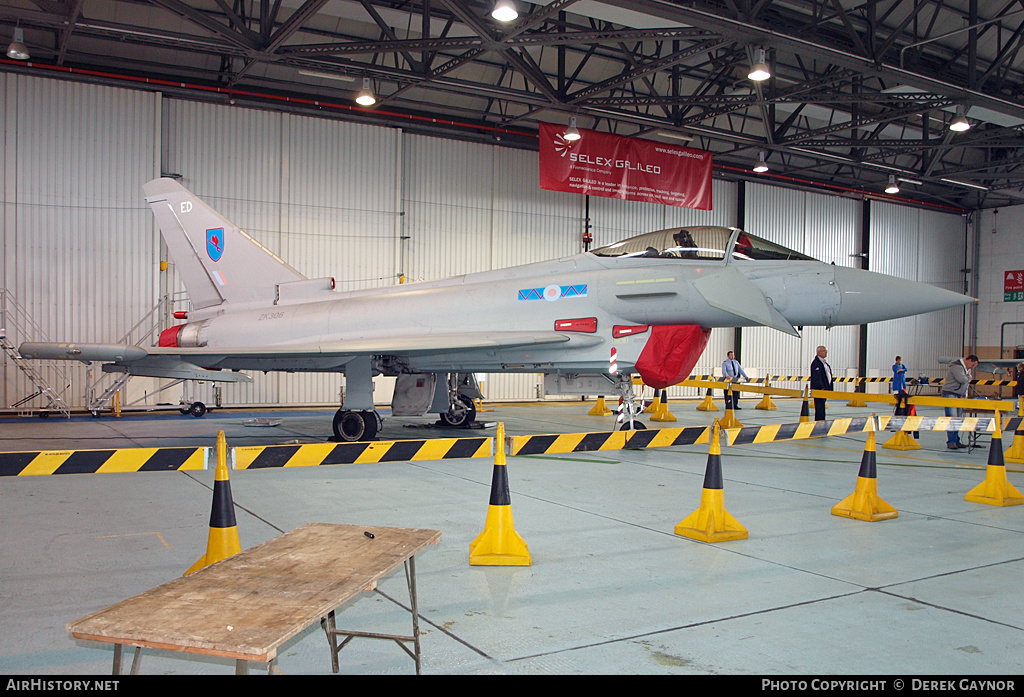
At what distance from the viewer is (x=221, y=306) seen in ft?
39.9

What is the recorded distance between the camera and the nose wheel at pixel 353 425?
10.7 metres

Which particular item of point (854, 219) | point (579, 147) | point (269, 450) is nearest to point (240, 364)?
point (269, 450)

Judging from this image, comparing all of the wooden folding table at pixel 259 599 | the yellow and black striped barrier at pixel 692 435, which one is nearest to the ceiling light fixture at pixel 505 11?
the yellow and black striped barrier at pixel 692 435

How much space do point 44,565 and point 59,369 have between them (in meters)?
13.5

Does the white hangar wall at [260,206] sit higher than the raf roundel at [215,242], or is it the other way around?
the white hangar wall at [260,206]

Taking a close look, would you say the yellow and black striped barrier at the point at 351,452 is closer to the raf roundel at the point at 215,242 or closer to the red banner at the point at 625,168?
the raf roundel at the point at 215,242

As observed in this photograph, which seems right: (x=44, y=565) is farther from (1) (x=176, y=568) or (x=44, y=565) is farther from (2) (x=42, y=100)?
(2) (x=42, y=100)

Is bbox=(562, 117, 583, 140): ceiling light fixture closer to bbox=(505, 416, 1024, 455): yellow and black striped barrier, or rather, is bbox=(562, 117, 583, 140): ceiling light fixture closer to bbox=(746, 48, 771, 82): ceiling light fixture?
bbox=(746, 48, 771, 82): ceiling light fixture

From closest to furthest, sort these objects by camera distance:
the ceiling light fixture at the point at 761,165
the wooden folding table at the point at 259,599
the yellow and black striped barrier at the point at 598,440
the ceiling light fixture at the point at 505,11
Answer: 1. the wooden folding table at the point at 259,599
2. the yellow and black striped barrier at the point at 598,440
3. the ceiling light fixture at the point at 505,11
4. the ceiling light fixture at the point at 761,165

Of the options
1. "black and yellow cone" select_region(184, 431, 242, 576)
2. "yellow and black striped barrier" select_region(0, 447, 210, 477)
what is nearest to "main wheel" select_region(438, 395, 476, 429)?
"yellow and black striped barrier" select_region(0, 447, 210, 477)

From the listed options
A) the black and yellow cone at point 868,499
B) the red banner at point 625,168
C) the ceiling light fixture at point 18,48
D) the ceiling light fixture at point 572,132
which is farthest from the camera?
the red banner at point 625,168

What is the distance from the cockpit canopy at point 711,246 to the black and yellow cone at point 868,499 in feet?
12.4

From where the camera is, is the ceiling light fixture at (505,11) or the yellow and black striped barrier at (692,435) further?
the ceiling light fixture at (505,11)

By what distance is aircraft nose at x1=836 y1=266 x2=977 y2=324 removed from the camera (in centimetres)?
894
